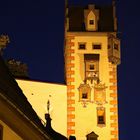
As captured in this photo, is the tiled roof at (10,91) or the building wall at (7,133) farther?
the building wall at (7,133)

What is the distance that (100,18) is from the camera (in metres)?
64.5

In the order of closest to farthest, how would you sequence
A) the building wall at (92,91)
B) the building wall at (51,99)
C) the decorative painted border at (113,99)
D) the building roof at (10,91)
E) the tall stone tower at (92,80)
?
the building roof at (10,91) < the building wall at (51,99) < the building wall at (92,91) < the tall stone tower at (92,80) < the decorative painted border at (113,99)

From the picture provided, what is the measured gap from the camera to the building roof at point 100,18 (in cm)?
6325

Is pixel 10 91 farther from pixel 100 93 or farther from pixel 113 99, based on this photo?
pixel 100 93

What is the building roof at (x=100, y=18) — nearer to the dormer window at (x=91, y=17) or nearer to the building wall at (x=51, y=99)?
the dormer window at (x=91, y=17)

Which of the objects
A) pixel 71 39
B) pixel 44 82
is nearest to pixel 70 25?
pixel 71 39

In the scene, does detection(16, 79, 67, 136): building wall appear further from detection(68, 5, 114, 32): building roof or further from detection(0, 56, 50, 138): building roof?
detection(0, 56, 50, 138): building roof

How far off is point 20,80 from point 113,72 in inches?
314

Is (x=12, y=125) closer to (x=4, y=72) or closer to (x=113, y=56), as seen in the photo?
(x=4, y=72)

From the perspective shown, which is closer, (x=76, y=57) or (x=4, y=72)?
(x=4, y=72)

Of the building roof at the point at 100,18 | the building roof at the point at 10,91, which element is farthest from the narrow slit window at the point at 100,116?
the building roof at the point at 10,91

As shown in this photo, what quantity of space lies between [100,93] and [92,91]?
0.71 metres

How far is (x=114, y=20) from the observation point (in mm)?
64000

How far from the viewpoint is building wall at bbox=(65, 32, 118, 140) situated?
197 ft
